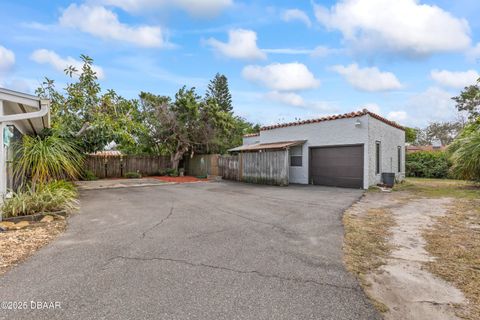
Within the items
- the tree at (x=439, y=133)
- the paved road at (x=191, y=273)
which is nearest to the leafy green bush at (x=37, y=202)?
the paved road at (x=191, y=273)

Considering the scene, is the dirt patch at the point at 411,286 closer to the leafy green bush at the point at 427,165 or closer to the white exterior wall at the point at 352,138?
the white exterior wall at the point at 352,138

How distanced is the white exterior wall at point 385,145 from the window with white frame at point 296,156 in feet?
11.2

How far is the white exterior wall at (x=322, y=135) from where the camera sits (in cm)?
1122

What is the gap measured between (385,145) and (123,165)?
54.2 ft

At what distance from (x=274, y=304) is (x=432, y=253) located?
2788 millimetres

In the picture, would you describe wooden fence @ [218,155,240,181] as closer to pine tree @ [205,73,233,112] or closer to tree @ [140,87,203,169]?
tree @ [140,87,203,169]

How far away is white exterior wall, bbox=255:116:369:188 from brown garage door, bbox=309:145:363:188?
0.25m

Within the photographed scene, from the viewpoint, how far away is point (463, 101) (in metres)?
25.9

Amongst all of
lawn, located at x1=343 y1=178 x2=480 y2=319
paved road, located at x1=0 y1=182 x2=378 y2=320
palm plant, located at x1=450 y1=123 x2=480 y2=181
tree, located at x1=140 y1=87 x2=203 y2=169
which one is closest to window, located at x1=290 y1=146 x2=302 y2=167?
lawn, located at x1=343 y1=178 x2=480 y2=319

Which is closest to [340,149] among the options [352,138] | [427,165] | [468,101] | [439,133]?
[352,138]

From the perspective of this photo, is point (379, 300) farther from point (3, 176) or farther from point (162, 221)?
point (3, 176)

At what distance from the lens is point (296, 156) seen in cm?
1370

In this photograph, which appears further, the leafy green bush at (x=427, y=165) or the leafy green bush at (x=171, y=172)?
the leafy green bush at (x=171, y=172)

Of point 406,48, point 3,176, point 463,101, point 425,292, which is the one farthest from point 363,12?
point 463,101
